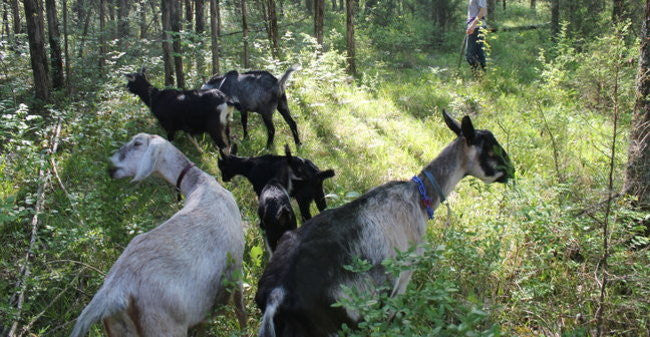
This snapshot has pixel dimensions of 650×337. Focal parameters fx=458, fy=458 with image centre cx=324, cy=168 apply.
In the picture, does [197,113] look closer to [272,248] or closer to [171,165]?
[171,165]

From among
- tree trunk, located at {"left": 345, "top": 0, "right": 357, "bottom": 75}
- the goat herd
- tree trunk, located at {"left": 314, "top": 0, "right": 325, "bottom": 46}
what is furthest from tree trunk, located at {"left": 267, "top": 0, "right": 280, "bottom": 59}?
the goat herd

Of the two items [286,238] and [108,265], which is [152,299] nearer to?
[286,238]

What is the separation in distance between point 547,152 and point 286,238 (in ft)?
18.1

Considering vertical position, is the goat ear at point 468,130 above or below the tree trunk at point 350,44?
below

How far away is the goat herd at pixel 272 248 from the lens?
2781mm

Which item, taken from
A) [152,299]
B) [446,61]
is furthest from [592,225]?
[446,61]

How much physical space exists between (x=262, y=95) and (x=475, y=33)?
5.91 metres

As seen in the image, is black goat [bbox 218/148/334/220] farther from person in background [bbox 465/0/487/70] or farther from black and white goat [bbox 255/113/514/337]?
person in background [bbox 465/0/487/70]

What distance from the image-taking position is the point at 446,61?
15.7m

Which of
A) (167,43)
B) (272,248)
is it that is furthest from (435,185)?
(167,43)

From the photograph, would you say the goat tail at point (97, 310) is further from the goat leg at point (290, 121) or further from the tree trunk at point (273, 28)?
the tree trunk at point (273, 28)

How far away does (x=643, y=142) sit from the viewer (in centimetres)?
417

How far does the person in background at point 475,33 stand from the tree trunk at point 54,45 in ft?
36.2

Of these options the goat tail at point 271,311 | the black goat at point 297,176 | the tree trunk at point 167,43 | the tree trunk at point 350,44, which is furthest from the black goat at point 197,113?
the tree trunk at point 350,44
